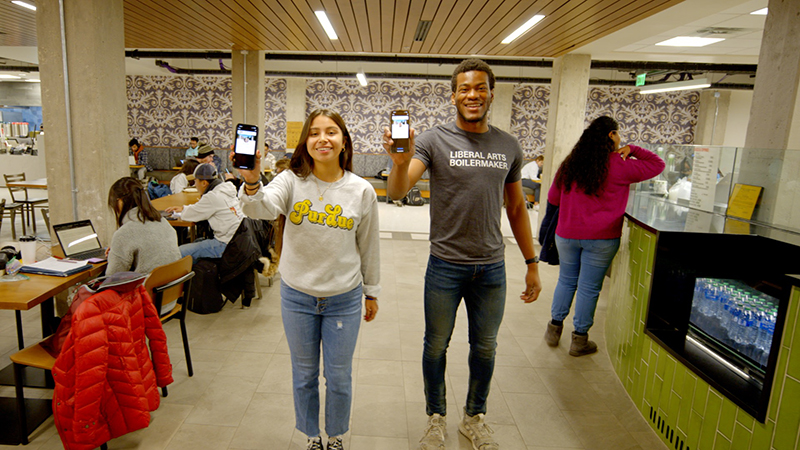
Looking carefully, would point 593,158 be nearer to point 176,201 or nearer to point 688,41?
point 176,201

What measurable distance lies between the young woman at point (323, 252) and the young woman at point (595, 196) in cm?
182

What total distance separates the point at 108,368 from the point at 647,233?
9.74 feet

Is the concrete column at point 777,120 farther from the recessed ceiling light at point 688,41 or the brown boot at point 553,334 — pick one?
the recessed ceiling light at point 688,41

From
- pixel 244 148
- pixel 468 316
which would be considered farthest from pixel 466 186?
pixel 244 148

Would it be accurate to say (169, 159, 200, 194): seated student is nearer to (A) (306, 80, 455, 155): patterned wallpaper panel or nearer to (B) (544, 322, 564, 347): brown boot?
(B) (544, 322, 564, 347): brown boot

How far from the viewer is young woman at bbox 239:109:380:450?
188cm

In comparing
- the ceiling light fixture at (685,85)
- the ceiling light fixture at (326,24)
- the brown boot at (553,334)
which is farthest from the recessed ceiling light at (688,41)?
the brown boot at (553,334)

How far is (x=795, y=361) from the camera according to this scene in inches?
60.3

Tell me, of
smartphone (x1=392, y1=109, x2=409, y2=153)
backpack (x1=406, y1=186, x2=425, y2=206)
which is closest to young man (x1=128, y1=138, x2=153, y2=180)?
backpack (x1=406, y1=186, x2=425, y2=206)

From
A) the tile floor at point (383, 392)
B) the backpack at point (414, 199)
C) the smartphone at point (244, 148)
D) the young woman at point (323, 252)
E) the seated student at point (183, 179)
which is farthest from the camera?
the backpack at point (414, 199)

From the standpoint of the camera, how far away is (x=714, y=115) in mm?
12812

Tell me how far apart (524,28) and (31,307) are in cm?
561

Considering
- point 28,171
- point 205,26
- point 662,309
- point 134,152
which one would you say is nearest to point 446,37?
point 205,26

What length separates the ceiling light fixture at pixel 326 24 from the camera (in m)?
5.34
